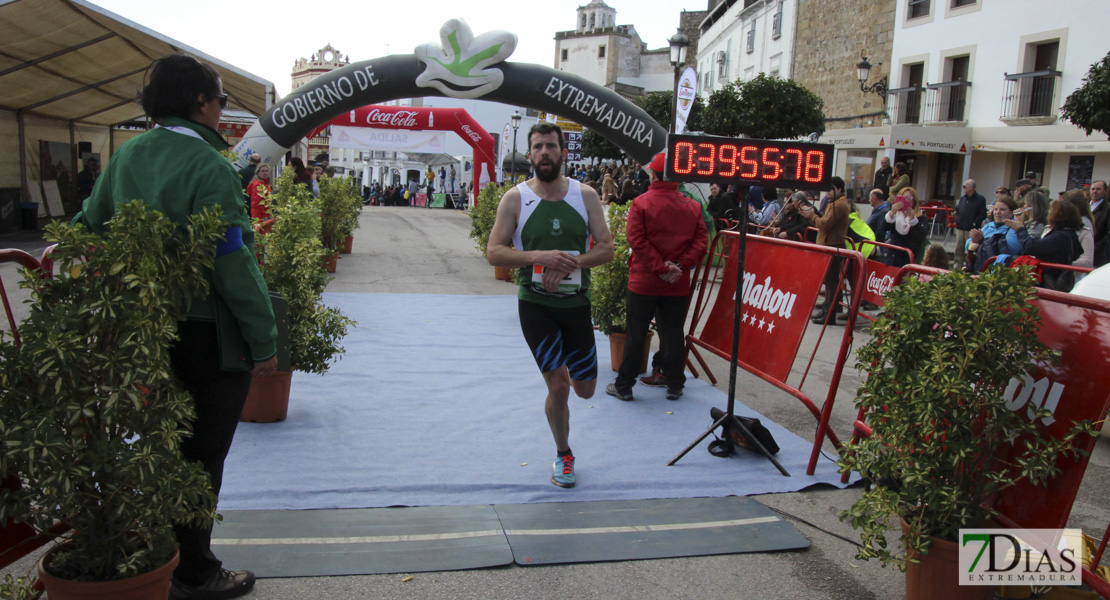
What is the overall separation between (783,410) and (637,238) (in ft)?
5.55

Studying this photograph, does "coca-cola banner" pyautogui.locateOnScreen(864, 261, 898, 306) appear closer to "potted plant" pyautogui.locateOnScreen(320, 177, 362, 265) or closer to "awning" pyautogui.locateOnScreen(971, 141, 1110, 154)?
"potted plant" pyautogui.locateOnScreen(320, 177, 362, 265)

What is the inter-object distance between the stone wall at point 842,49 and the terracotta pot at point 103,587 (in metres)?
26.9

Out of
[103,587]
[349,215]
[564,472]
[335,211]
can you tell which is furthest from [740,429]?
[349,215]

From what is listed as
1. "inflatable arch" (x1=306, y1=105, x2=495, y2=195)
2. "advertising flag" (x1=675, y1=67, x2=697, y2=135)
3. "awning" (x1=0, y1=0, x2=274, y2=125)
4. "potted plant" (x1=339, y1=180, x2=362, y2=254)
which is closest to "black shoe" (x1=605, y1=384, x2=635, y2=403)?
"awning" (x1=0, y1=0, x2=274, y2=125)

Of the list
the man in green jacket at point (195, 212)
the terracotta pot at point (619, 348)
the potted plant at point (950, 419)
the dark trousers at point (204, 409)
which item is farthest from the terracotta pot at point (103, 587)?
the terracotta pot at point (619, 348)

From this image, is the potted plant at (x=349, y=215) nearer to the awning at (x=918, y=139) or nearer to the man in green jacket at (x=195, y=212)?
the man in green jacket at (x=195, y=212)

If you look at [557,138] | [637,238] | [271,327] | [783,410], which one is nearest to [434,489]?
[271,327]

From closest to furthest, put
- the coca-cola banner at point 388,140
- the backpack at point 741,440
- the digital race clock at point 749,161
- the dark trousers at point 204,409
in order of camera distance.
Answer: the dark trousers at point 204,409 → the digital race clock at point 749,161 → the backpack at point 741,440 → the coca-cola banner at point 388,140

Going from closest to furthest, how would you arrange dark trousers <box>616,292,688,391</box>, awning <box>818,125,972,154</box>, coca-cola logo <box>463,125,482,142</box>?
dark trousers <box>616,292,688,391</box>, awning <box>818,125,972,154</box>, coca-cola logo <box>463,125,482,142</box>

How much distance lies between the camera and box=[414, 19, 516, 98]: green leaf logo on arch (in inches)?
365

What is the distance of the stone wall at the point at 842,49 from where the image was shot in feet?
85.4

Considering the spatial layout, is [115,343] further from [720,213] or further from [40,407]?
[720,213]

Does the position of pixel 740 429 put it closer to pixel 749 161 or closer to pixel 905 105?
pixel 749 161

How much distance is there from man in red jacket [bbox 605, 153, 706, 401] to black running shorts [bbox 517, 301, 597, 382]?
1.58 meters
